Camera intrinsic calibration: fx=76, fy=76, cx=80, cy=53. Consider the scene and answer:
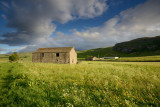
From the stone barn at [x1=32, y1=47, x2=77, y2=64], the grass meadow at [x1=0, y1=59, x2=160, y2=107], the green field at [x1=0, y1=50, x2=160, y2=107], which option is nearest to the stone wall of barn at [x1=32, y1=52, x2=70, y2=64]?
the stone barn at [x1=32, y1=47, x2=77, y2=64]

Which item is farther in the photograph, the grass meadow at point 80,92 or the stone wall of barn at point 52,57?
the stone wall of barn at point 52,57

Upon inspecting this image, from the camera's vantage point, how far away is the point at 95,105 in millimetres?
2959

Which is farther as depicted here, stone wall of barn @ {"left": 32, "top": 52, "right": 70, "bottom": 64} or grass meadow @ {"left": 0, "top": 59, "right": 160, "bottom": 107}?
stone wall of barn @ {"left": 32, "top": 52, "right": 70, "bottom": 64}

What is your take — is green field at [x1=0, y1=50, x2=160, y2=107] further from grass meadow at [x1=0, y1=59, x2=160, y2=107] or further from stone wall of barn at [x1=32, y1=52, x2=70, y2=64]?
stone wall of barn at [x1=32, y1=52, x2=70, y2=64]

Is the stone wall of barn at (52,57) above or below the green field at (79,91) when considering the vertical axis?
above

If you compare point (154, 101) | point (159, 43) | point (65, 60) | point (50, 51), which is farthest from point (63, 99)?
point (159, 43)

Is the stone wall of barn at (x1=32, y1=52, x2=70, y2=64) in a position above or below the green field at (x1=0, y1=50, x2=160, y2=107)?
above

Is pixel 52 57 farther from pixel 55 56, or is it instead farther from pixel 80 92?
pixel 80 92

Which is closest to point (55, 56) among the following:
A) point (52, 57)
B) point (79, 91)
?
point (52, 57)

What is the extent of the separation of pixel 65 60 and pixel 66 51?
3618 mm

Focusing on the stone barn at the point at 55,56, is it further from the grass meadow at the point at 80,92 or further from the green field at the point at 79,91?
the grass meadow at the point at 80,92

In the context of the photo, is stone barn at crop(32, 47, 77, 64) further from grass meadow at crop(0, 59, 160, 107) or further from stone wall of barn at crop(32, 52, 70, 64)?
grass meadow at crop(0, 59, 160, 107)

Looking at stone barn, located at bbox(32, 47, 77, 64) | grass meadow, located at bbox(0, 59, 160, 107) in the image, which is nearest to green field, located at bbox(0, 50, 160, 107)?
grass meadow, located at bbox(0, 59, 160, 107)

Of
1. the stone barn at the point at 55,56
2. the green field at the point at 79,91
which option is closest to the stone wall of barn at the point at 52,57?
the stone barn at the point at 55,56
